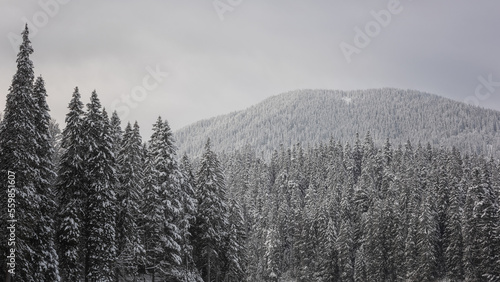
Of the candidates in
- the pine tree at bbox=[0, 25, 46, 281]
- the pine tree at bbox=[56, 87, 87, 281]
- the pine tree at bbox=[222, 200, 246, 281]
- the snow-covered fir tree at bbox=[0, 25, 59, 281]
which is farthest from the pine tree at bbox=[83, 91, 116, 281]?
the pine tree at bbox=[222, 200, 246, 281]

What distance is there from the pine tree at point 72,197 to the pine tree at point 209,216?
13.9 metres

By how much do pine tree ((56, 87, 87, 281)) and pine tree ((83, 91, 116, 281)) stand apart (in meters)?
0.49

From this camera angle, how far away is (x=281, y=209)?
9594 centimetres

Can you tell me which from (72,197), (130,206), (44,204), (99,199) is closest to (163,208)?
(130,206)

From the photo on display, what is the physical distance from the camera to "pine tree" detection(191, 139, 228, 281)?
4462 cm

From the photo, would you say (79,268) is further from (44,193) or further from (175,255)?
(175,255)

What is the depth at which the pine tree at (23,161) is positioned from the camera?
82.0 feet

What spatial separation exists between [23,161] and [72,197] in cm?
625

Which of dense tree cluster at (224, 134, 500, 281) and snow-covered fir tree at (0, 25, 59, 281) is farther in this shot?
dense tree cluster at (224, 134, 500, 281)

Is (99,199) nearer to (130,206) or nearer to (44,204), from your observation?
(130,206)

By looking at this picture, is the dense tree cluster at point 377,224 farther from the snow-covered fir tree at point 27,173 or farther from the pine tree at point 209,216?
the snow-covered fir tree at point 27,173

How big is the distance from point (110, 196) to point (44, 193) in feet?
15.4

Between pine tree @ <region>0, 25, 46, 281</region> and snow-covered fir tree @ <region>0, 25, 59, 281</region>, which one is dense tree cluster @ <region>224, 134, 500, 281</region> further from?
pine tree @ <region>0, 25, 46, 281</region>

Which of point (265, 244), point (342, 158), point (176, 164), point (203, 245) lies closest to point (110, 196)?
point (176, 164)
